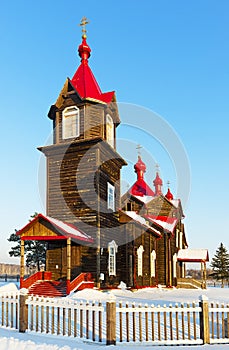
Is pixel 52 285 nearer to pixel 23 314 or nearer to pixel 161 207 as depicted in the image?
pixel 23 314

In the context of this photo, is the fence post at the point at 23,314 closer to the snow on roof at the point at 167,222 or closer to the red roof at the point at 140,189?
the snow on roof at the point at 167,222

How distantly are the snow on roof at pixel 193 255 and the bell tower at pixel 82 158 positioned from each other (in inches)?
579

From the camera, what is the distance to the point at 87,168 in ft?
73.2

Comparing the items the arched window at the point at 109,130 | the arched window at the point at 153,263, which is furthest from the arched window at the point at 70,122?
the arched window at the point at 153,263

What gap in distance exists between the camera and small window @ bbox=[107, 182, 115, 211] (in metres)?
23.6

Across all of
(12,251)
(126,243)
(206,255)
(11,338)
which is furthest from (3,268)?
(11,338)

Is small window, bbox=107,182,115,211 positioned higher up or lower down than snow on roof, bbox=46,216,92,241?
higher up

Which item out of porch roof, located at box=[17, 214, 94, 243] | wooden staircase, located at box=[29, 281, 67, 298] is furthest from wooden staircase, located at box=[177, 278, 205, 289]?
porch roof, located at box=[17, 214, 94, 243]

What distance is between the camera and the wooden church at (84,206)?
65.9ft

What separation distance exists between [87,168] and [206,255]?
18878 millimetres

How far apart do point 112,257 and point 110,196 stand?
146 inches

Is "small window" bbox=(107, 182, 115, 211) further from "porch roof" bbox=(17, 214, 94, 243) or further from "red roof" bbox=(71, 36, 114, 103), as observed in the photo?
"red roof" bbox=(71, 36, 114, 103)

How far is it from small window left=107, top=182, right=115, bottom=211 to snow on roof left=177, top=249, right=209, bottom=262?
588 inches

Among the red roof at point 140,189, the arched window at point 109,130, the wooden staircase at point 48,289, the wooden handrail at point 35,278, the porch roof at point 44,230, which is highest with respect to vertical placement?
the arched window at point 109,130
